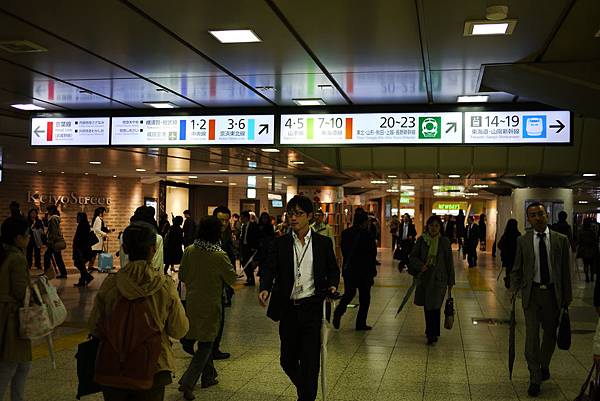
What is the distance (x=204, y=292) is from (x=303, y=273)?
3.97 feet

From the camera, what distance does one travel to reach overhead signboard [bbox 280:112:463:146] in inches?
338

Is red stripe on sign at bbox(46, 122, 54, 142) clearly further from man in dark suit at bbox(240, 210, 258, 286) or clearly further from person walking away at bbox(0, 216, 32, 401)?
man in dark suit at bbox(240, 210, 258, 286)

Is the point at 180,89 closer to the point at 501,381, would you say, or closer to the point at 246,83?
the point at 246,83

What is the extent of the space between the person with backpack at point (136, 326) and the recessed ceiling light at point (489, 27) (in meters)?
3.35

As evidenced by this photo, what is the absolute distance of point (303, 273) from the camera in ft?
17.1

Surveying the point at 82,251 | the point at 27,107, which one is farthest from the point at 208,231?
the point at 82,251

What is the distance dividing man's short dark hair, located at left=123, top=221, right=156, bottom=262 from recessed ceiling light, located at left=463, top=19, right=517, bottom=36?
3.29 m

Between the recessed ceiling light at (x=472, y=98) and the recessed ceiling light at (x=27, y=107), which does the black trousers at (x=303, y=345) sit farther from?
the recessed ceiling light at (x=27, y=107)

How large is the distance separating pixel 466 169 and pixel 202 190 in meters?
18.3

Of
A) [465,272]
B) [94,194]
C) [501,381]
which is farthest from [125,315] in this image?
[94,194]

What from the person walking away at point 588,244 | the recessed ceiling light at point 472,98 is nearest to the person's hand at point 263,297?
the recessed ceiling light at point 472,98

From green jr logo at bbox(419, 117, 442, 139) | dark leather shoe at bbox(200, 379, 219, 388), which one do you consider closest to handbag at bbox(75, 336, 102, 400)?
dark leather shoe at bbox(200, 379, 219, 388)

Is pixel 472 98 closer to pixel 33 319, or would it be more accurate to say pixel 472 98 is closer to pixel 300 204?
pixel 300 204

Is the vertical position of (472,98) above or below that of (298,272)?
above
